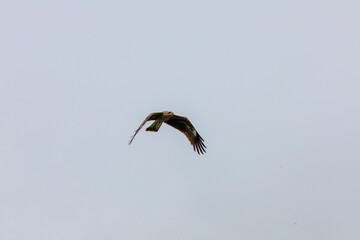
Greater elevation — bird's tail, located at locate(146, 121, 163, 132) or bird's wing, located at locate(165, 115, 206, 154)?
bird's wing, located at locate(165, 115, 206, 154)

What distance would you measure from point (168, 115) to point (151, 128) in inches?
34.1

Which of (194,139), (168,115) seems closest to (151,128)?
(168,115)

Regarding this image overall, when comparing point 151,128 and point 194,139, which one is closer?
point 151,128

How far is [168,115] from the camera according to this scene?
2167 centimetres

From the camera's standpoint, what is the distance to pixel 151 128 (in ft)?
71.1

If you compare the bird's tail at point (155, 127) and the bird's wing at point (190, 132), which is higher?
the bird's wing at point (190, 132)

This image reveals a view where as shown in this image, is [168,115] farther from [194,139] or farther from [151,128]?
[194,139]

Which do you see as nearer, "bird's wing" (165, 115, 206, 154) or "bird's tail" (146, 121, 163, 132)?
"bird's tail" (146, 121, 163, 132)

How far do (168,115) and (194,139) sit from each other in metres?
3.26

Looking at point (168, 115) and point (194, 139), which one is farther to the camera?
point (194, 139)

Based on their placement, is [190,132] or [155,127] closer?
[155,127]

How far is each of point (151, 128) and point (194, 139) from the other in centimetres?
343

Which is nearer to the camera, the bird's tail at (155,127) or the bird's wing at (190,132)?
the bird's tail at (155,127)
